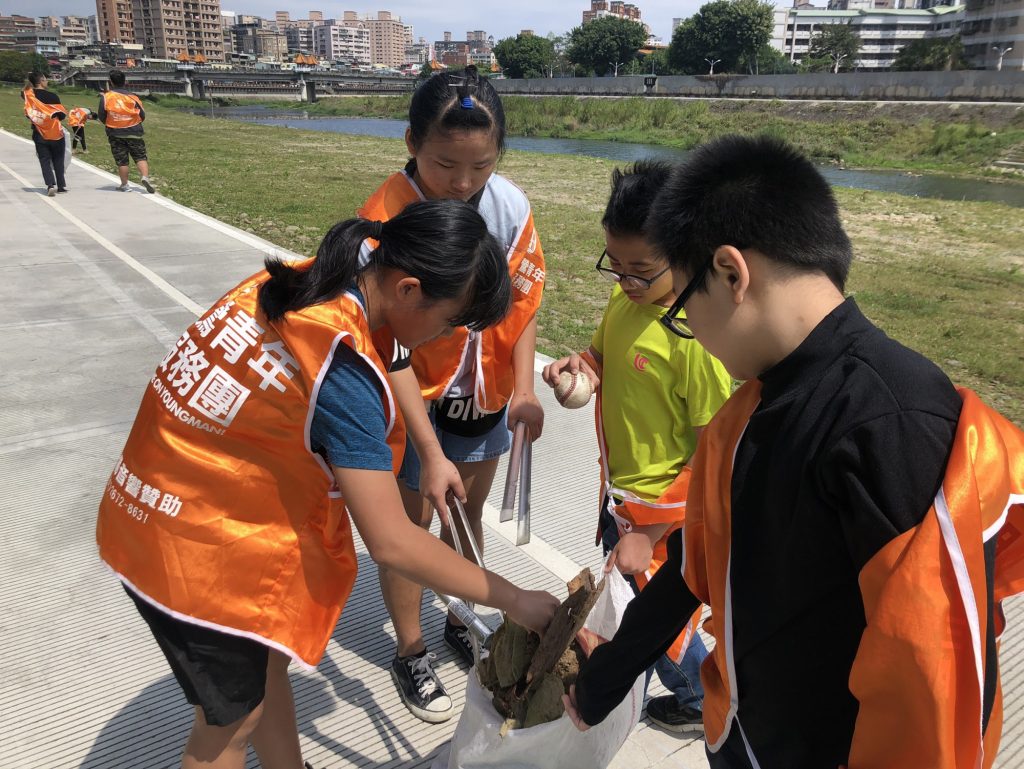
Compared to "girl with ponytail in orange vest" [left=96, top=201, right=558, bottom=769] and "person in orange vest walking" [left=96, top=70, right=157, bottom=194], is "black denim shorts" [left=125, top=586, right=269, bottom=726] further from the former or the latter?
"person in orange vest walking" [left=96, top=70, right=157, bottom=194]

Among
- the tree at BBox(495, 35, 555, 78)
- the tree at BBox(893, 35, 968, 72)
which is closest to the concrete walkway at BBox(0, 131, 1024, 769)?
the tree at BBox(893, 35, 968, 72)

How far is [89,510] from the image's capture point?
323 cm

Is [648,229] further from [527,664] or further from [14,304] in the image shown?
[14,304]

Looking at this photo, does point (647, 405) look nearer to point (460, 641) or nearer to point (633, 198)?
point (633, 198)

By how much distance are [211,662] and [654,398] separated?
122cm

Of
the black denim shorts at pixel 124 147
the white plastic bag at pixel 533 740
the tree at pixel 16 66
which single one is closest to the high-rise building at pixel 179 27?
the tree at pixel 16 66

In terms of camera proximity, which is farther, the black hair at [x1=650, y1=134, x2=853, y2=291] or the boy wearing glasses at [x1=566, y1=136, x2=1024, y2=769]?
the black hair at [x1=650, y1=134, x2=853, y2=291]

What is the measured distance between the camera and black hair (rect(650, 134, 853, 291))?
1.10 meters

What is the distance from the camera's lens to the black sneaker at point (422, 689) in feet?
7.44

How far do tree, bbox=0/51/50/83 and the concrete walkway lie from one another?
83860 mm

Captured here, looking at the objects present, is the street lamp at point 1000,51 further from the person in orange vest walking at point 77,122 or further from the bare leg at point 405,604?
the bare leg at point 405,604

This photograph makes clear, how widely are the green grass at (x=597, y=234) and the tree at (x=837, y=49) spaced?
259 ft

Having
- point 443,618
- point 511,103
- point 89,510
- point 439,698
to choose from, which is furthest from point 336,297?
point 511,103

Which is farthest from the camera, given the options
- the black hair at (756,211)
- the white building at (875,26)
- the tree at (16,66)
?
the white building at (875,26)
